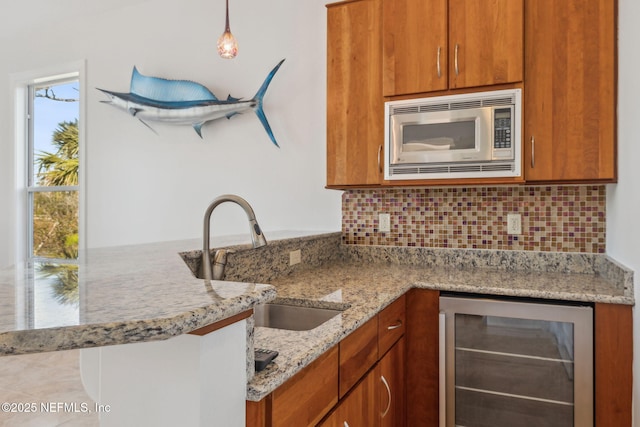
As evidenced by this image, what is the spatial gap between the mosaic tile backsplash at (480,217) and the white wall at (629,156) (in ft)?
0.73

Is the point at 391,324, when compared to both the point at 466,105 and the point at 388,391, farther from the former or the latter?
the point at 466,105

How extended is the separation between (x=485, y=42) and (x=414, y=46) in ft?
1.11

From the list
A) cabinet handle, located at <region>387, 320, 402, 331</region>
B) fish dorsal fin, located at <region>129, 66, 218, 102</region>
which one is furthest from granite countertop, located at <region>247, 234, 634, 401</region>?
fish dorsal fin, located at <region>129, 66, 218, 102</region>

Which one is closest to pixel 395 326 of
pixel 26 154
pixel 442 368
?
pixel 442 368

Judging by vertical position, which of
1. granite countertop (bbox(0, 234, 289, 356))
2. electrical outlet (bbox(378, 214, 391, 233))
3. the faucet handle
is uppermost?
electrical outlet (bbox(378, 214, 391, 233))

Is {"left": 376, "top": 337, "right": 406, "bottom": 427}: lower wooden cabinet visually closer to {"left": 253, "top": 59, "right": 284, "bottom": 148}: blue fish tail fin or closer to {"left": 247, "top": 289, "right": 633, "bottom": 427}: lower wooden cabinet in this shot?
{"left": 247, "top": 289, "right": 633, "bottom": 427}: lower wooden cabinet

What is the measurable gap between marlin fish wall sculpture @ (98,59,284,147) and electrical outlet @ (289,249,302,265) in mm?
995

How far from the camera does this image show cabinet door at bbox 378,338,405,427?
1.55 meters

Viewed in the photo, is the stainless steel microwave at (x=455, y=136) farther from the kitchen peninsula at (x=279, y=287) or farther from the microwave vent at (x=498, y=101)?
the kitchen peninsula at (x=279, y=287)

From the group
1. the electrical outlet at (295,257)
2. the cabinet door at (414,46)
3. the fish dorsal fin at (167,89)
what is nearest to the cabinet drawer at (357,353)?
the electrical outlet at (295,257)

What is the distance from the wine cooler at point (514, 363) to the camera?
1652mm

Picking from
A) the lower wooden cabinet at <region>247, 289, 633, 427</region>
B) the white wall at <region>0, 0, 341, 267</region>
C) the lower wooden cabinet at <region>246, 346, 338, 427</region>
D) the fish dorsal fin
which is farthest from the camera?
the fish dorsal fin

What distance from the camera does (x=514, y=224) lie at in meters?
2.27

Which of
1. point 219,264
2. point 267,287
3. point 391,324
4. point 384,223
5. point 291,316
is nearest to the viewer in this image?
point 267,287
